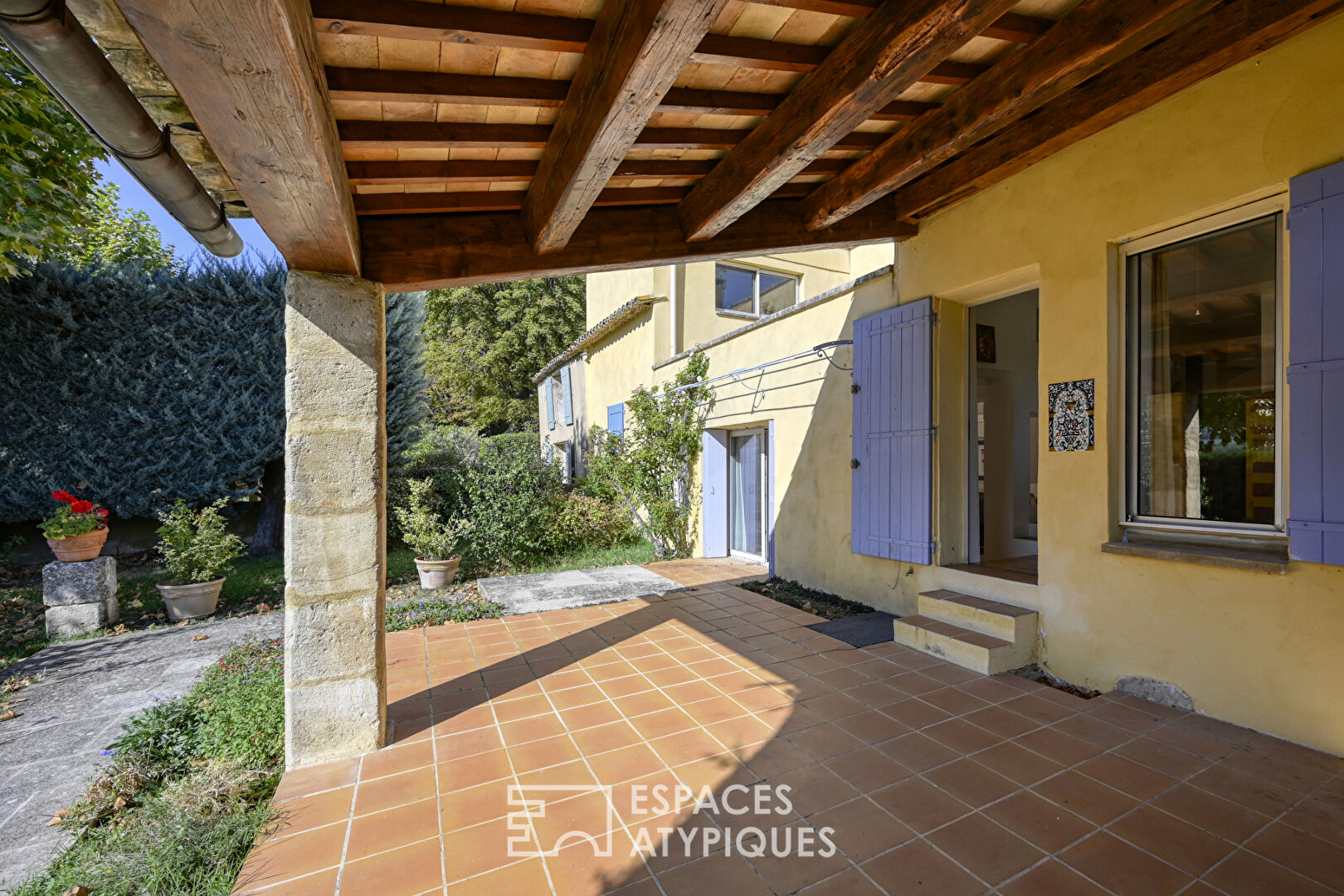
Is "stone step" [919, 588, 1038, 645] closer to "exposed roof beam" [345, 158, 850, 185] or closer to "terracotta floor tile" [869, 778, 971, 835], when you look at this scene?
"terracotta floor tile" [869, 778, 971, 835]

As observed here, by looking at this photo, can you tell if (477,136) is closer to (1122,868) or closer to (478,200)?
(478,200)

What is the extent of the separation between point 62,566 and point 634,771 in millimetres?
6283

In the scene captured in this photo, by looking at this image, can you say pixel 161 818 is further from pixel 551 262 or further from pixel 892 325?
pixel 892 325

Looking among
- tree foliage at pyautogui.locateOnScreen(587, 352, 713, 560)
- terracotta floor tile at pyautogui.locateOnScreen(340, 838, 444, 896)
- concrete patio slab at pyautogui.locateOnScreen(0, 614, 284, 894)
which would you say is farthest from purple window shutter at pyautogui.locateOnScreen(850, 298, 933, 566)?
concrete patio slab at pyautogui.locateOnScreen(0, 614, 284, 894)

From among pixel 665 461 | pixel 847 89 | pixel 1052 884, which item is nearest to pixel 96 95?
pixel 847 89

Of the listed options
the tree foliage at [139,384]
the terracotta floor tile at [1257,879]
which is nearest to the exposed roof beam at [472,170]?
the terracotta floor tile at [1257,879]

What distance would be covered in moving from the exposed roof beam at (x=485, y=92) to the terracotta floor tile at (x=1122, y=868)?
127 inches

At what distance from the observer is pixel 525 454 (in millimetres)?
8398

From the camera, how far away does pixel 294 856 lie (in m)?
2.14

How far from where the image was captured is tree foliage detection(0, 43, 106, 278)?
4504 mm

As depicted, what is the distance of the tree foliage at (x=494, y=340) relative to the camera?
1930 centimetres

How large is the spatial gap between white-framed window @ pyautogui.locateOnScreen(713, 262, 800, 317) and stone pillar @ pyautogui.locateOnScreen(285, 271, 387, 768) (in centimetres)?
709

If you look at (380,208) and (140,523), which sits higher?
(380,208)

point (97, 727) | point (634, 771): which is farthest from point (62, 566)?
point (634, 771)
